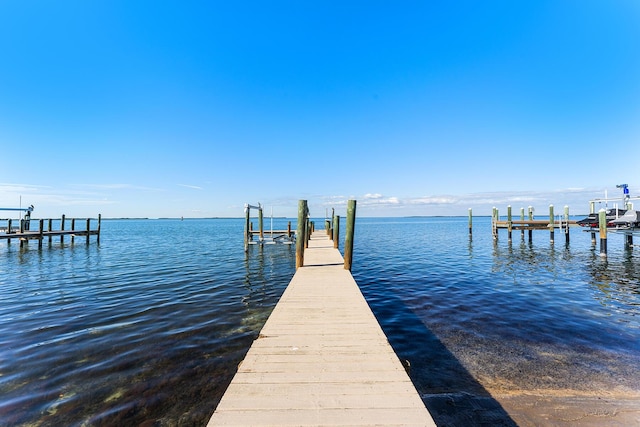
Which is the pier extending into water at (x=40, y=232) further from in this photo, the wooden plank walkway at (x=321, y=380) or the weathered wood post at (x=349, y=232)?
the wooden plank walkway at (x=321, y=380)

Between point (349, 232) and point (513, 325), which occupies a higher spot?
point (349, 232)

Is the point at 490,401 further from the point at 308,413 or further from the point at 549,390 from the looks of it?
the point at 308,413

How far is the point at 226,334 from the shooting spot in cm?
739

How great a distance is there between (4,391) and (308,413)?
226 inches

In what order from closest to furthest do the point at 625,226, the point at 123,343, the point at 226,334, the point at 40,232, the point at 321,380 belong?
the point at 321,380, the point at 123,343, the point at 226,334, the point at 625,226, the point at 40,232

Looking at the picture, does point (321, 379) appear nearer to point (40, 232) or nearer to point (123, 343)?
point (123, 343)

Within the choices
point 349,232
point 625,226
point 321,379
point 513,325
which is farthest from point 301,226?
point 625,226

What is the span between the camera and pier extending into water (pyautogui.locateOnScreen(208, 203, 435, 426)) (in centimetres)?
267

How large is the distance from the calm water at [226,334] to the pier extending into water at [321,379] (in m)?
1.58

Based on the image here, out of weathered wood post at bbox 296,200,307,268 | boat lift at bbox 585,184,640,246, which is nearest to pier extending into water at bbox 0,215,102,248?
weathered wood post at bbox 296,200,307,268

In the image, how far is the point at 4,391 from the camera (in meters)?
4.91

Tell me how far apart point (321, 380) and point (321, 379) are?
0.9 inches

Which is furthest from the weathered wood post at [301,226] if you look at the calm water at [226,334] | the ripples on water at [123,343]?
the calm water at [226,334]

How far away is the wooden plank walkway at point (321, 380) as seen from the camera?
8.74 feet
